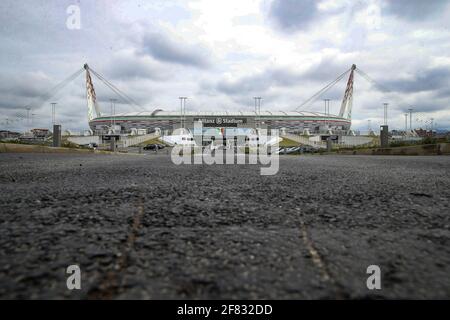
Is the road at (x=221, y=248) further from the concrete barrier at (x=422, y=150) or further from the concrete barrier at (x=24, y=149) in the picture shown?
the concrete barrier at (x=24, y=149)

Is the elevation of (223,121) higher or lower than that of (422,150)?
higher

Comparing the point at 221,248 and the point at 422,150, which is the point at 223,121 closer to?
the point at 422,150

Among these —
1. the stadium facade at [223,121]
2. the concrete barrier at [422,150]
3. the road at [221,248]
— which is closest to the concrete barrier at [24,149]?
the road at [221,248]

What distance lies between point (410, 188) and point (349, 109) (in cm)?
9883

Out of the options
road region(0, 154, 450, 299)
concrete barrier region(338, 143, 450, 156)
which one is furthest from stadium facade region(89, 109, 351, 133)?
road region(0, 154, 450, 299)

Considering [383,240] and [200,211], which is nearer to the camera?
[383,240]

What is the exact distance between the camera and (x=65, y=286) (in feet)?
2.31

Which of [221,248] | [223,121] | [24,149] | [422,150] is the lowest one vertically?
[221,248]

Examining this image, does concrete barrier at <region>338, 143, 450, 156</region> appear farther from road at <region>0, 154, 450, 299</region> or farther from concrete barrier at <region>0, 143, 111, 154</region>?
concrete barrier at <region>0, 143, 111, 154</region>

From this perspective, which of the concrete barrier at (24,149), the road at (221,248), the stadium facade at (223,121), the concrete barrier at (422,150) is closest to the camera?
the road at (221,248)

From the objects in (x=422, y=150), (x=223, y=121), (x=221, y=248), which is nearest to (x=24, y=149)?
(x=221, y=248)
